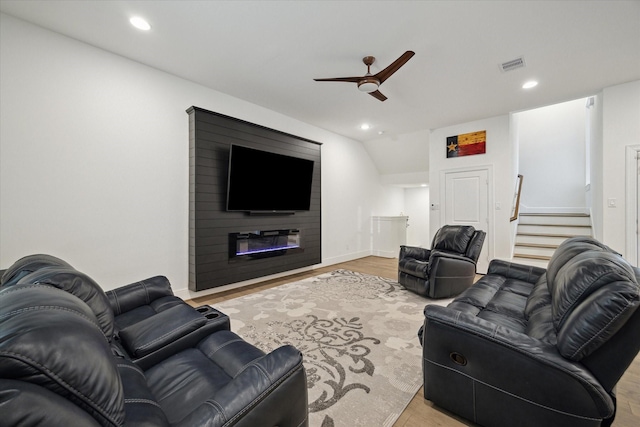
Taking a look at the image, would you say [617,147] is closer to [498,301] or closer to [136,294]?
[498,301]

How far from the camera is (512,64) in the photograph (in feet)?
10.4

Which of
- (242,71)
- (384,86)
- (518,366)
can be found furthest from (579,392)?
(242,71)

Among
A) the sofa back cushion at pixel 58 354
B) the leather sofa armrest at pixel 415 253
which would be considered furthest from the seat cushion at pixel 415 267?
the sofa back cushion at pixel 58 354

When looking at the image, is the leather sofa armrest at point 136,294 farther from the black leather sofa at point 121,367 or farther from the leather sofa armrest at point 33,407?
the leather sofa armrest at point 33,407

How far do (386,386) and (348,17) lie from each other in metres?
3.13

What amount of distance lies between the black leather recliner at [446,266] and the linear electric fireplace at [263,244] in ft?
Answer: 6.57

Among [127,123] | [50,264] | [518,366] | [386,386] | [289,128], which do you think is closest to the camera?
[518,366]

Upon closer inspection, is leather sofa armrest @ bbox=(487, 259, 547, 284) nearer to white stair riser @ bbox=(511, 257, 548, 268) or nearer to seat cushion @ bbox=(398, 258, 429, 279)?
seat cushion @ bbox=(398, 258, 429, 279)

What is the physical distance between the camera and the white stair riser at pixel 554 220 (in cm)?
535

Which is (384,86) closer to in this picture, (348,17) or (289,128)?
(348,17)

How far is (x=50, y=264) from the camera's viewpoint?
156 cm

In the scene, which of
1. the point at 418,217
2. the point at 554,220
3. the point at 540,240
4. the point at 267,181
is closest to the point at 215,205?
the point at 267,181

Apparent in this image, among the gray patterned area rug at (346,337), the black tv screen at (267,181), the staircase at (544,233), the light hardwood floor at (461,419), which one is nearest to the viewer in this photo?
the light hardwood floor at (461,419)

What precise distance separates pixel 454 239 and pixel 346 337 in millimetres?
2480
